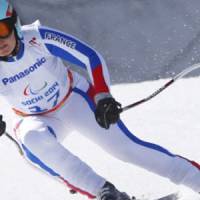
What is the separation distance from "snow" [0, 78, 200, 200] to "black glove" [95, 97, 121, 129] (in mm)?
720

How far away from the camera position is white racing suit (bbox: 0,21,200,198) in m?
4.62

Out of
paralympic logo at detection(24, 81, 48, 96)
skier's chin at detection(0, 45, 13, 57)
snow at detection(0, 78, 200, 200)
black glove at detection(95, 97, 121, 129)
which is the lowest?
black glove at detection(95, 97, 121, 129)

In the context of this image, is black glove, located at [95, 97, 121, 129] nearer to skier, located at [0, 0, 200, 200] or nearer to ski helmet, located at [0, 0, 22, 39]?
skier, located at [0, 0, 200, 200]

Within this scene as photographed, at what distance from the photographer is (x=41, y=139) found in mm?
4621

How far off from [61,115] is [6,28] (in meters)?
0.67

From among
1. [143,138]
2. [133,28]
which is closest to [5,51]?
[143,138]

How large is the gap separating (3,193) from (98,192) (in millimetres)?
1711

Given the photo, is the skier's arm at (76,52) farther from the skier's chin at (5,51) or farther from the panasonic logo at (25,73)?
the skier's chin at (5,51)

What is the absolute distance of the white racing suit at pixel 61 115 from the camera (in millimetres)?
4625

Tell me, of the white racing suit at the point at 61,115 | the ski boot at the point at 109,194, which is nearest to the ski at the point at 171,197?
the white racing suit at the point at 61,115

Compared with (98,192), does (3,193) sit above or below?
above

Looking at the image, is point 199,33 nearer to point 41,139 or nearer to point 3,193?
point 3,193

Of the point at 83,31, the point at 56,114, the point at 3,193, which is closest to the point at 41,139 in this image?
the point at 56,114

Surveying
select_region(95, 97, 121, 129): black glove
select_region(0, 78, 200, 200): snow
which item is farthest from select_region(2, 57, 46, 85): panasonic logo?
select_region(0, 78, 200, 200): snow
